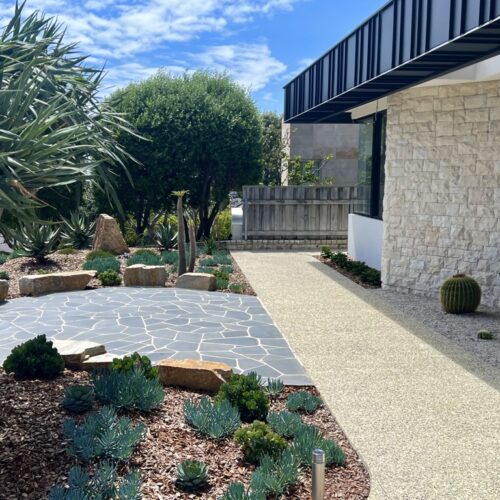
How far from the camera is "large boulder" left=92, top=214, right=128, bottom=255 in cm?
1548

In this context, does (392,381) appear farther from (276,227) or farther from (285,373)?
(276,227)

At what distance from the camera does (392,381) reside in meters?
6.69

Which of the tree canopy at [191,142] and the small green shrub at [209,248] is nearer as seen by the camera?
the small green shrub at [209,248]

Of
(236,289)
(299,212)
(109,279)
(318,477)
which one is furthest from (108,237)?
(318,477)

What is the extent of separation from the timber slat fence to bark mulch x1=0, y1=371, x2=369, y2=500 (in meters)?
14.2

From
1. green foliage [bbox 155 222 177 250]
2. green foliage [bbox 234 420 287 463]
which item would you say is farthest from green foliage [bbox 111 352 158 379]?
green foliage [bbox 155 222 177 250]

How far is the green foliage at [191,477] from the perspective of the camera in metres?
4.05

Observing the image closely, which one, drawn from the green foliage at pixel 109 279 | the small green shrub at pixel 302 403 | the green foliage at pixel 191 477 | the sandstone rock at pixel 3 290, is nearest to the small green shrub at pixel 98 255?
the green foliage at pixel 109 279

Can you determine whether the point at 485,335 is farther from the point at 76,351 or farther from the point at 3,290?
the point at 3,290

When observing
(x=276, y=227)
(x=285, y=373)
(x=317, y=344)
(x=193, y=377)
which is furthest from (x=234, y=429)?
(x=276, y=227)

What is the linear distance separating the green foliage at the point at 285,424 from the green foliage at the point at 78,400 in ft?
4.75

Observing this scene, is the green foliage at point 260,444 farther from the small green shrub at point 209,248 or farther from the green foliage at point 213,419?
the small green shrub at point 209,248

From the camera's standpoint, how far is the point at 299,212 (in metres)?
19.7

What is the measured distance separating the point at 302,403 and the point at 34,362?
2.47 metres
